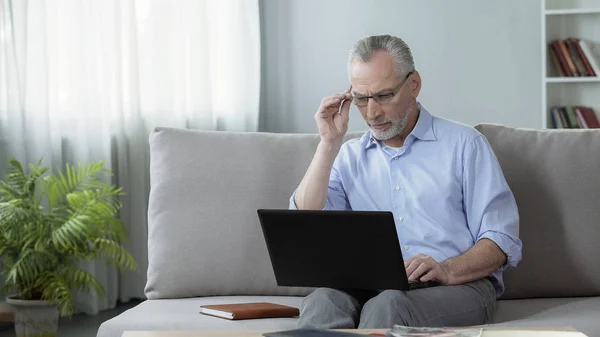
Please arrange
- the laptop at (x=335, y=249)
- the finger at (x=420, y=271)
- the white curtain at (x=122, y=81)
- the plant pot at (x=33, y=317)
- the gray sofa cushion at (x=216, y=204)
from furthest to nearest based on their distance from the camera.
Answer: the white curtain at (x=122, y=81), the plant pot at (x=33, y=317), the gray sofa cushion at (x=216, y=204), the finger at (x=420, y=271), the laptop at (x=335, y=249)

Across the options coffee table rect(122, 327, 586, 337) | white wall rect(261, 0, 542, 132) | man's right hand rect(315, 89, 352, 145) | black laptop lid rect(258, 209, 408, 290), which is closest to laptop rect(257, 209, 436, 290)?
black laptop lid rect(258, 209, 408, 290)

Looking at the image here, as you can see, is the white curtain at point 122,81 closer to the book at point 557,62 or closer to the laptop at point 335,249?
the book at point 557,62

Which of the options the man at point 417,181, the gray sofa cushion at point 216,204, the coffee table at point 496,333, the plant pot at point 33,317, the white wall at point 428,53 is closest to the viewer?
the coffee table at point 496,333

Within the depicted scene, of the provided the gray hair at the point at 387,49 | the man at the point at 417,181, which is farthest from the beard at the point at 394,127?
the gray hair at the point at 387,49

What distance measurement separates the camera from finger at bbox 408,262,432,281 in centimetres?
211

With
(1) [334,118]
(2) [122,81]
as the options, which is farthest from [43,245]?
(1) [334,118]

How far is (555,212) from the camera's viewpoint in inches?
98.4

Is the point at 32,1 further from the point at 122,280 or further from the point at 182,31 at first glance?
the point at 122,280

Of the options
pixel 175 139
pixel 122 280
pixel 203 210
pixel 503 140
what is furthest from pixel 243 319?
pixel 122 280

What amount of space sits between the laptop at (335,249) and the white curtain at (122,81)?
2.56 meters

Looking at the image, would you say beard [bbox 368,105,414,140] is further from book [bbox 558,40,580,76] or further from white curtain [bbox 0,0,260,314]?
book [bbox 558,40,580,76]

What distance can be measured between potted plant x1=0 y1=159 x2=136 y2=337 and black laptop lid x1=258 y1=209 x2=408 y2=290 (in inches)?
75.8

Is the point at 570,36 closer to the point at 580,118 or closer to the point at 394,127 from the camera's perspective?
the point at 580,118

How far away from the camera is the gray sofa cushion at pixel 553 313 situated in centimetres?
214
